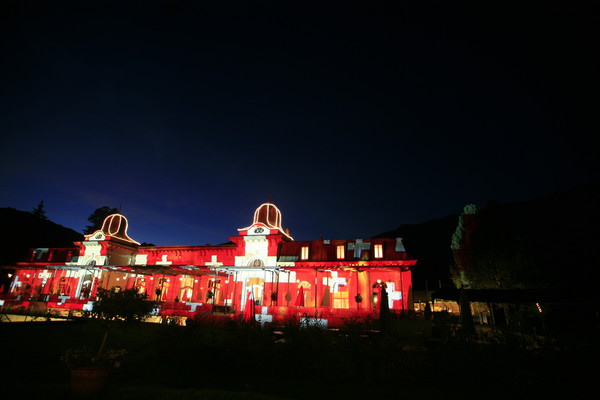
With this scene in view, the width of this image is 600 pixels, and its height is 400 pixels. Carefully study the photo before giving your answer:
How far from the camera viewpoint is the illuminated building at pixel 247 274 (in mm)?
24297

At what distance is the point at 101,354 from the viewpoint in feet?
28.0

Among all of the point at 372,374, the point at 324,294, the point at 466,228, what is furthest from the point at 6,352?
the point at 466,228

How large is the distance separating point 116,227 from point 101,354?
3067 centimetres

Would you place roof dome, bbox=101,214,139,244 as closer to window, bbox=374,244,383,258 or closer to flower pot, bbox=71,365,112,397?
window, bbox=374,244,383,258

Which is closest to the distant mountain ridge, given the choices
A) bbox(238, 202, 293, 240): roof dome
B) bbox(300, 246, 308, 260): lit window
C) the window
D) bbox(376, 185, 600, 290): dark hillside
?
bbox(238, 202, 293, 240): roof dome

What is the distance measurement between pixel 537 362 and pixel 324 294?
19.0 metres

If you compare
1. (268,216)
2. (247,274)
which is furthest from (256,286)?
(268,216)

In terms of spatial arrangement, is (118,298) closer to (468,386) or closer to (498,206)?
(468,386)

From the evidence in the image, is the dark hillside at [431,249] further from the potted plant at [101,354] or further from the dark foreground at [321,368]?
the potted plant at [101,354]

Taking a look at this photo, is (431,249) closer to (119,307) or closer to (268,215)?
(268,215)

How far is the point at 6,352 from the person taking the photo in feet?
39.2

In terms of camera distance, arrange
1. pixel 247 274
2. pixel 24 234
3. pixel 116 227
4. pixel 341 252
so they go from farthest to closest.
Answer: pixel 24 234
pixel 116 227
pixel 247 274
pixel 341 252

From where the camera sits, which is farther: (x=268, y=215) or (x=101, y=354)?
(x=268, y=215)

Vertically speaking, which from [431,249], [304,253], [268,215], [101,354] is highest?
[431,249]
